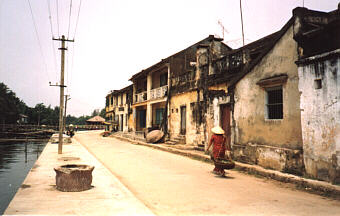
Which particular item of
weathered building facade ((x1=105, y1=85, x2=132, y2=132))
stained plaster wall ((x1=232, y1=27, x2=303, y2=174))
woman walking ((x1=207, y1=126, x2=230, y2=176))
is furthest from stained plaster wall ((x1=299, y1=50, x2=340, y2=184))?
weathered building facade ((x1=105, y1=85, x2=132, y2=132))

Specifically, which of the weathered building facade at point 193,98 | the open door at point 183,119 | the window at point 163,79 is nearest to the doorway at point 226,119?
the weathered building facade at point 193,98

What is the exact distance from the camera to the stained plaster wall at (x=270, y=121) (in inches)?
305

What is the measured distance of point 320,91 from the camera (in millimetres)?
6676

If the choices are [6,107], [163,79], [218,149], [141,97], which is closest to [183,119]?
[163,79]

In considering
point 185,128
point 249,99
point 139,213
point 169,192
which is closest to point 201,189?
point 169,192

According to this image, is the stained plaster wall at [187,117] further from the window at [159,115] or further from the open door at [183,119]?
the window at [159,115]

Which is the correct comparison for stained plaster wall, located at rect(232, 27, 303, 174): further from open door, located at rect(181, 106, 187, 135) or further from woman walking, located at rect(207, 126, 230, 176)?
open door, located at rect(181, 106, 187, 135)

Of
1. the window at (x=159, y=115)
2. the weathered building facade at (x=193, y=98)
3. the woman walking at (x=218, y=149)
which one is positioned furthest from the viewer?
the window at (x=159, y=115)

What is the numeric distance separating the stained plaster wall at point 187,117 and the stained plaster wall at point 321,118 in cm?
821

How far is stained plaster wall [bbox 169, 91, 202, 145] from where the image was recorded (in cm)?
1561

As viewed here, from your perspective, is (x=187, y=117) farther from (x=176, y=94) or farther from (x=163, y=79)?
(x=163, y=79)

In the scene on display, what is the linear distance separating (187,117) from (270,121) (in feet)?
26.6

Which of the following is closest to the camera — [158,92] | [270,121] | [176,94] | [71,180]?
[71,180]

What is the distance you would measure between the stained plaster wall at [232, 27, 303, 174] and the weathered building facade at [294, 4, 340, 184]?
0.52 m
